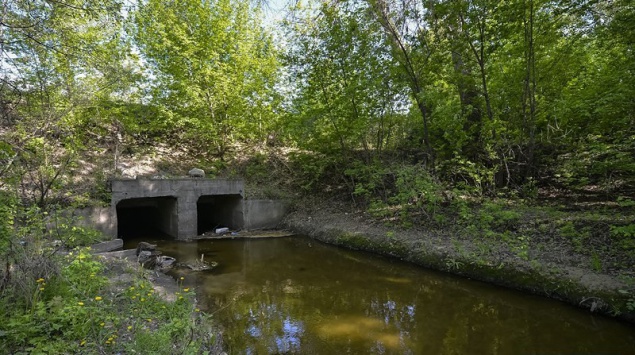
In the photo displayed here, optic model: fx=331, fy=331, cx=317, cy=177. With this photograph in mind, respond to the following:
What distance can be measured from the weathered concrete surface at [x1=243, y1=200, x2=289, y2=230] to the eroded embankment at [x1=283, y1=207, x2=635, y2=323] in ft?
7.61

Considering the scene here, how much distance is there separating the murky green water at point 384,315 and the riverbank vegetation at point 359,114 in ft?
3.06

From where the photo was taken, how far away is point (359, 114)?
36.5ft

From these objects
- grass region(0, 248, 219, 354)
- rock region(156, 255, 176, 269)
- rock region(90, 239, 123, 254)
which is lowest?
rock region(156, 255, 176, 269)

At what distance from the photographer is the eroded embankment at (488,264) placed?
4.92 meters

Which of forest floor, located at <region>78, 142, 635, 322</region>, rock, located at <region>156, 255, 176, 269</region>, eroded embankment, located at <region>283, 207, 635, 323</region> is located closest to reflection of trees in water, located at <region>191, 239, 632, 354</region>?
eroded embankment, located at <region>283, 207, 635, 323</region>

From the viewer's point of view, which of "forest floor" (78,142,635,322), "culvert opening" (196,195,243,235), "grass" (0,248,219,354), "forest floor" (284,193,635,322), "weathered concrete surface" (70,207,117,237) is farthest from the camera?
"culvert opening" (196,195,243,235)

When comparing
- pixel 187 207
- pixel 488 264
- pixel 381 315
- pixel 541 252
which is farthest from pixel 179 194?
pixel 541 252

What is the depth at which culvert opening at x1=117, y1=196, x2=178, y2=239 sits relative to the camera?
1166cm

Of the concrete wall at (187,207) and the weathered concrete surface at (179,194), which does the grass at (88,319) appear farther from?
the weathered concrete surface at (179,194)

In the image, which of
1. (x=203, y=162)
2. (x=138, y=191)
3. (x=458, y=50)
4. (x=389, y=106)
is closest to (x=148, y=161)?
(x=203, y=162)

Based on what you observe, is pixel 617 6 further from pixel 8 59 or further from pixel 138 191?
pixel 138 191

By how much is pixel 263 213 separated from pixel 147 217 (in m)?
5.43

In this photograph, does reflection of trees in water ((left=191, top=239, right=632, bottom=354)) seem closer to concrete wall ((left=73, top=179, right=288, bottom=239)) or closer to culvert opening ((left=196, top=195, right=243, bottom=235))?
concrete wall ((left=73, top=179, right=288, bottom=239))

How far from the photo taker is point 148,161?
13.1 metres
